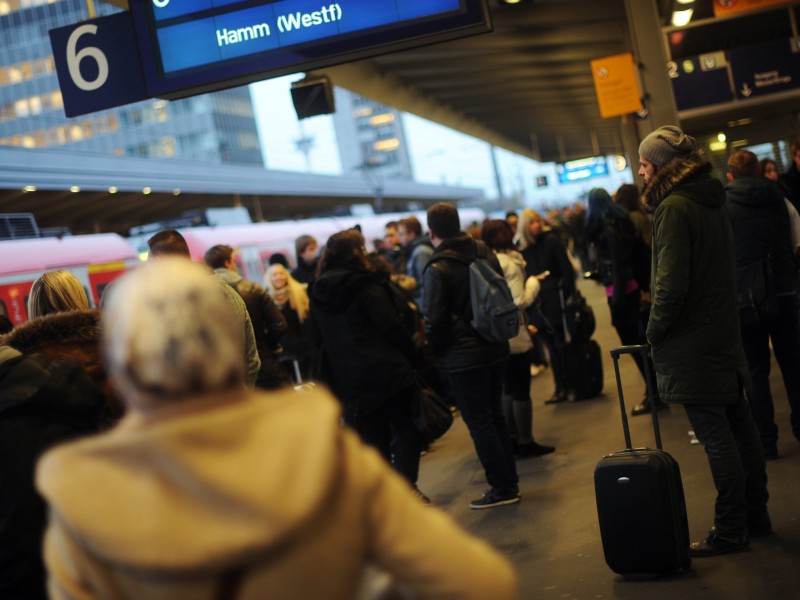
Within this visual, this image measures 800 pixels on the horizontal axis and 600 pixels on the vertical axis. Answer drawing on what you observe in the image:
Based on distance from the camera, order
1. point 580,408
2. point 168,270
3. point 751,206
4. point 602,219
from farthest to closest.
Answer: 1. point 580,408
2. point 602,219
3. point 751,206
4. point 168,270

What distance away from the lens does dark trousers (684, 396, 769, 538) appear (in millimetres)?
4836

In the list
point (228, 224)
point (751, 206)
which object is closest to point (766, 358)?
point (751, 206)

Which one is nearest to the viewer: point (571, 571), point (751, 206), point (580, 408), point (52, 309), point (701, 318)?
point (52, 309)

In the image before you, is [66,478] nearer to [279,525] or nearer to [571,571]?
[279,525]

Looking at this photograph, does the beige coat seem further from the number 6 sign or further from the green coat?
the number 6 sign

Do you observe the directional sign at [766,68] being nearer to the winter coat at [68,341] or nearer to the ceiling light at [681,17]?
the ceiling light at [681,17]

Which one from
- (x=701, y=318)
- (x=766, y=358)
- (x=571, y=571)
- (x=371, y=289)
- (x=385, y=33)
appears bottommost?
(x=571, y=571)

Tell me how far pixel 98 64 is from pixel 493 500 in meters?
3.98

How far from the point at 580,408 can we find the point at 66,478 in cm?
863

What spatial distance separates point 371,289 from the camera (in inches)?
261

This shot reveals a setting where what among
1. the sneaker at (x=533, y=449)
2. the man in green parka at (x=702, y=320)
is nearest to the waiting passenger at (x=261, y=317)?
the sneaker at (x=533, y=449)

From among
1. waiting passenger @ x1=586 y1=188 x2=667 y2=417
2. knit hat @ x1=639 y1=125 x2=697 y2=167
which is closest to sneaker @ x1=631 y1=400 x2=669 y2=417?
waiting passenger @ x1=586 y1=188 x2=667 y2=417

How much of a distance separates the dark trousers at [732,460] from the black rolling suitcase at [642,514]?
196mm

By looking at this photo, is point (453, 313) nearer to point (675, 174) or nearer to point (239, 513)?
point (675, 174)
